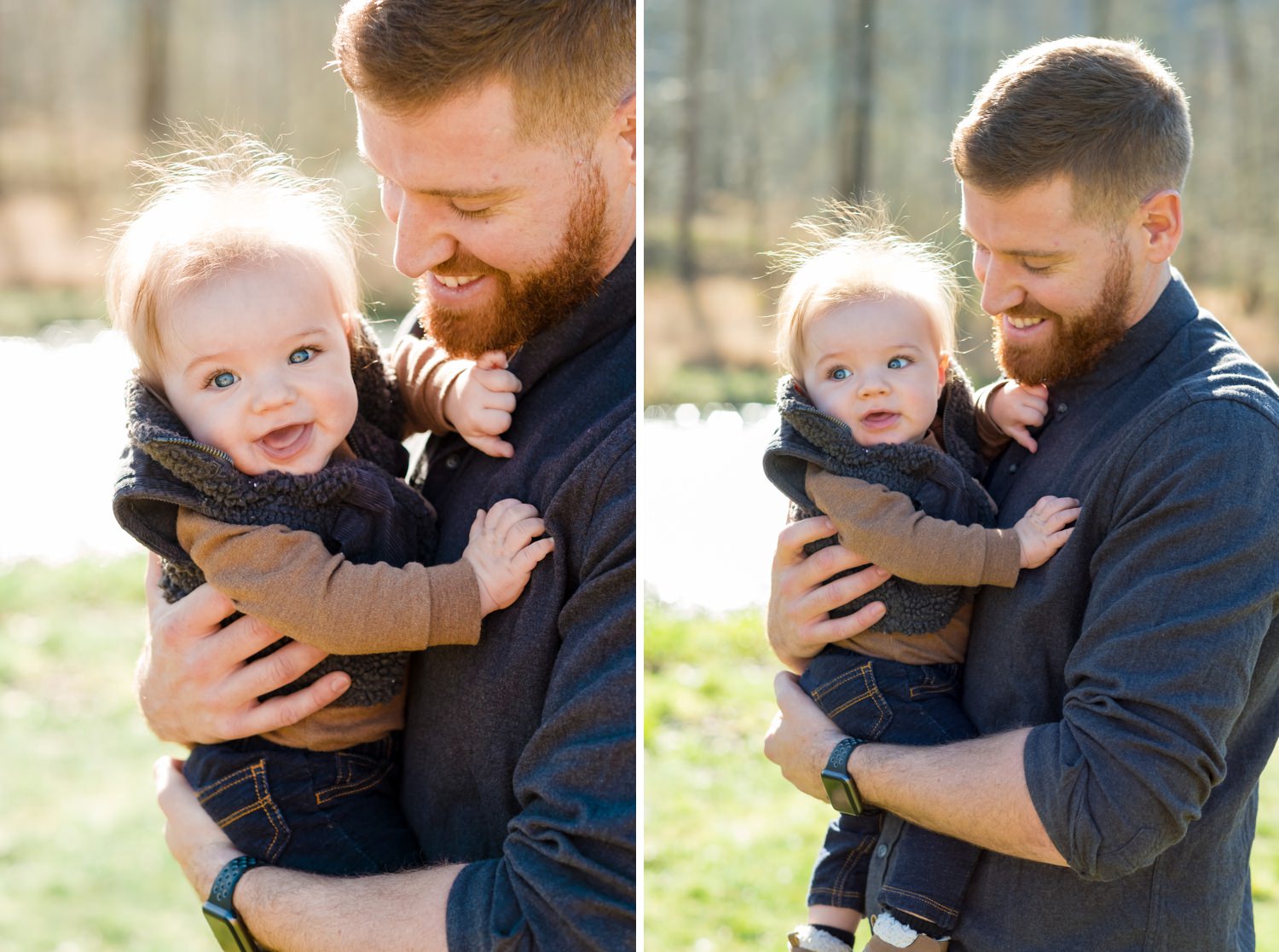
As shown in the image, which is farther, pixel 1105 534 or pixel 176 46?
pixel 176 46

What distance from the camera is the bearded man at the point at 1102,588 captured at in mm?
2207

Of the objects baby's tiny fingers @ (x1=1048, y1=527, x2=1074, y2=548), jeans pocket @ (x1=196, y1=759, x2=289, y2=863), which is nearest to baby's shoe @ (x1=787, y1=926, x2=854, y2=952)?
baby's tiny fingers @ (x1=1048, y1=527, x2=1074, y2=548)

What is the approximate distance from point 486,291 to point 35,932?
394cm

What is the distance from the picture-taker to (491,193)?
7.97ft

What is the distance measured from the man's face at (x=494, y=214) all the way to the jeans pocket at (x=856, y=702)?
2.98ft

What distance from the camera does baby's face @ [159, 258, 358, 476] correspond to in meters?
2.40

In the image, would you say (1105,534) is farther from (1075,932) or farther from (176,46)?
(176,46)

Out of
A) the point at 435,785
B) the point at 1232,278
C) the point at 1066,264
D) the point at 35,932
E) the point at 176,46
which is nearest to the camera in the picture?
the point at 435,785

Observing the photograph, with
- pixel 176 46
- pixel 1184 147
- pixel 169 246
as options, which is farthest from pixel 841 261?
pixel 176 46

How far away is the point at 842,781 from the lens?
2.60 metres

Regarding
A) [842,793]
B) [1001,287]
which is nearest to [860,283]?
[1001,287]

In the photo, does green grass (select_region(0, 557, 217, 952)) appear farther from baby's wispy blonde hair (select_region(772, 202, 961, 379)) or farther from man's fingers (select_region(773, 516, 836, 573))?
baby's wispy blonde hair (select_region(772, 202, 961, 379))

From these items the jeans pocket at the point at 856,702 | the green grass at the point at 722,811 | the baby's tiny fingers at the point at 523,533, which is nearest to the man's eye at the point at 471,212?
the baby's tiny fingers at the point at 523,533

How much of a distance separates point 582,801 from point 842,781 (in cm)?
70
